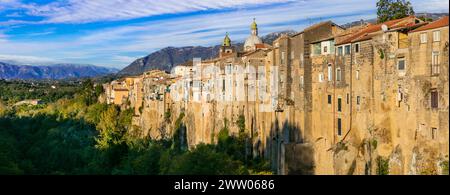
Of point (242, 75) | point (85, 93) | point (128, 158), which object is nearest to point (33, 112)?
point (85, 93)

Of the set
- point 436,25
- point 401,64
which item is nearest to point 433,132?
point 401,64

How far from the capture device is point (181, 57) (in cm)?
15325

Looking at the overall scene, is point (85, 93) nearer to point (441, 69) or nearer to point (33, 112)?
point (33, 112)

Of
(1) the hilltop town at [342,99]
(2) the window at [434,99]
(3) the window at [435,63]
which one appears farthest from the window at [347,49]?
(2) the window at [434,99]

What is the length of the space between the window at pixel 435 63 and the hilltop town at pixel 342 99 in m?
0.03

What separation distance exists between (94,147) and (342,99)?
1194 inches

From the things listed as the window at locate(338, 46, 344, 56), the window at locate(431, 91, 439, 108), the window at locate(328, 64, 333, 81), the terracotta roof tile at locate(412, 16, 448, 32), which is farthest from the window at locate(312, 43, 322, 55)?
the window at locate(431, 91, 439, 108)

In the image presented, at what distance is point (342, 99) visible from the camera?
79.7 feet

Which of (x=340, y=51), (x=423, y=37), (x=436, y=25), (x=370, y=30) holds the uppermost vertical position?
(x=370, y=30)

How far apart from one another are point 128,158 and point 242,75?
11832mm

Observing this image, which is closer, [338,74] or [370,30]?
[370,30]

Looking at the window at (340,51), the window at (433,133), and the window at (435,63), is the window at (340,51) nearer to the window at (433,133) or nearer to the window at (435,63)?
the window at (435,63)

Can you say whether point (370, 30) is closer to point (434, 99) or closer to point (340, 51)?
point (340, 51)
